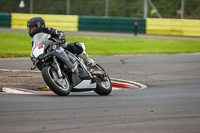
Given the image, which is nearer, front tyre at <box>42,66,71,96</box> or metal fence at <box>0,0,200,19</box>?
front tyre at <box>42,66,71,96</box>

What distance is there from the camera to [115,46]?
24.7m

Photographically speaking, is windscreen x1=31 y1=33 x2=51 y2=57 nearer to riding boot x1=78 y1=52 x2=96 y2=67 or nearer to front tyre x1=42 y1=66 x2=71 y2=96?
front tyre x1=42 y1=66 x2=71 y2=96

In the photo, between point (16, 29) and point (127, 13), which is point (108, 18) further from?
point (16, 29)

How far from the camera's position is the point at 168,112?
7613mm

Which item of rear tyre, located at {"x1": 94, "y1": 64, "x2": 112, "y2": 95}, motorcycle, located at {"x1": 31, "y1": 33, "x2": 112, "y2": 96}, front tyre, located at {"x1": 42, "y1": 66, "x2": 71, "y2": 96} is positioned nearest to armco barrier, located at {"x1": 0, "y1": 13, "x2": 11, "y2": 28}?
rear tyre, located at {"x1": 94, "y1": 64, "x2": 112, "y2": 95}

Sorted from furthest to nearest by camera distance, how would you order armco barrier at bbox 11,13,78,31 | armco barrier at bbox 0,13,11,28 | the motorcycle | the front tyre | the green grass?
armco barrier at bbox 0,13,11,28
armco barrier at bbox 11,13,78,31
the green grass
the motorcycle
the front tyre

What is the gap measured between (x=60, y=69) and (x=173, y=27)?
969 inches

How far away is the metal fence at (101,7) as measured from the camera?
35.2 meters

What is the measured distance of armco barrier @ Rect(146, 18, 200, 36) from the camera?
32125 mm

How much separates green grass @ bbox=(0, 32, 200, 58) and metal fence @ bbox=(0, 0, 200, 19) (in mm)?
7273

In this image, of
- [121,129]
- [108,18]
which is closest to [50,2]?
[108,18]

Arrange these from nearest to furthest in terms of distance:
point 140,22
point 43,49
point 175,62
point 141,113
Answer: point 141,113 < point 43,49 < point 175,62 < point 140,22

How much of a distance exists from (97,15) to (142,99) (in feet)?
93.9

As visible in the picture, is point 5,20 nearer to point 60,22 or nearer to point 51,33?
point 60,22
